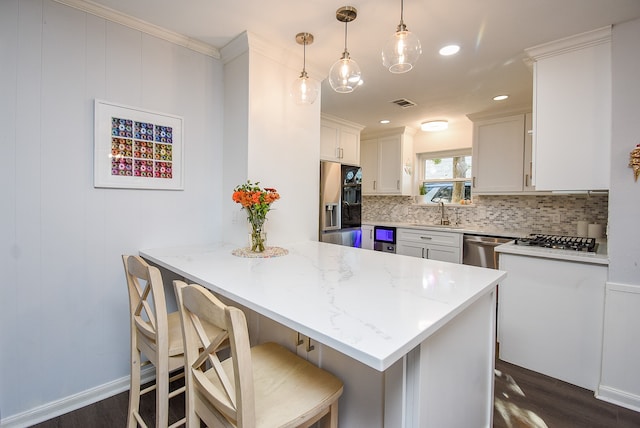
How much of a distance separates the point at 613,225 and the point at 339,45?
2.11m

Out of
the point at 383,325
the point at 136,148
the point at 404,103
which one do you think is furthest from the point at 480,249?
the point at 136,148

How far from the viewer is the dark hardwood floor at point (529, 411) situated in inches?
65.8

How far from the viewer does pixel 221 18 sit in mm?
1880

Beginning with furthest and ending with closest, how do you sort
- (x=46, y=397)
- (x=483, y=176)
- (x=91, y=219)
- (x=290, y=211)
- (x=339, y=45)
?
(x=483, y=176)
(x=290, y=211)
(x=339, y=45)
(x=91, y=219)
(x=46, y=397)

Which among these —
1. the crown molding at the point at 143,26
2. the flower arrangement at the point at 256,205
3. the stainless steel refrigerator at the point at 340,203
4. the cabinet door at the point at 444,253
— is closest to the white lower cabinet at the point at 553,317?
the cabinet door at the point at 444,253

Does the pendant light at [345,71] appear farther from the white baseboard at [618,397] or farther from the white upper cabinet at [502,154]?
the white upper cabinet at [502,154]

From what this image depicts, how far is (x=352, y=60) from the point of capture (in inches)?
70.6

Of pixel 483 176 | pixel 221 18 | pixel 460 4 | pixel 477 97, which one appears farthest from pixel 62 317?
pixel 483 176

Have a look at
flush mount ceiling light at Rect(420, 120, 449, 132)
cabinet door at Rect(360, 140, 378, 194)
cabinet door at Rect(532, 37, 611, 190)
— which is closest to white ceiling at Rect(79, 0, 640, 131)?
cabinet door at Rect(532, 37, 611, 190)

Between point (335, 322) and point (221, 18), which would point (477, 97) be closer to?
point (221, 18)

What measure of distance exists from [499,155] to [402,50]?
2812 millimetres

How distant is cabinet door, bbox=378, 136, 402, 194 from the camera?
4.52m

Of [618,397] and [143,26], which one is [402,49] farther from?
[618,397]

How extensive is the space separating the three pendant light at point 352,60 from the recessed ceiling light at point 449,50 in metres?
0.56
